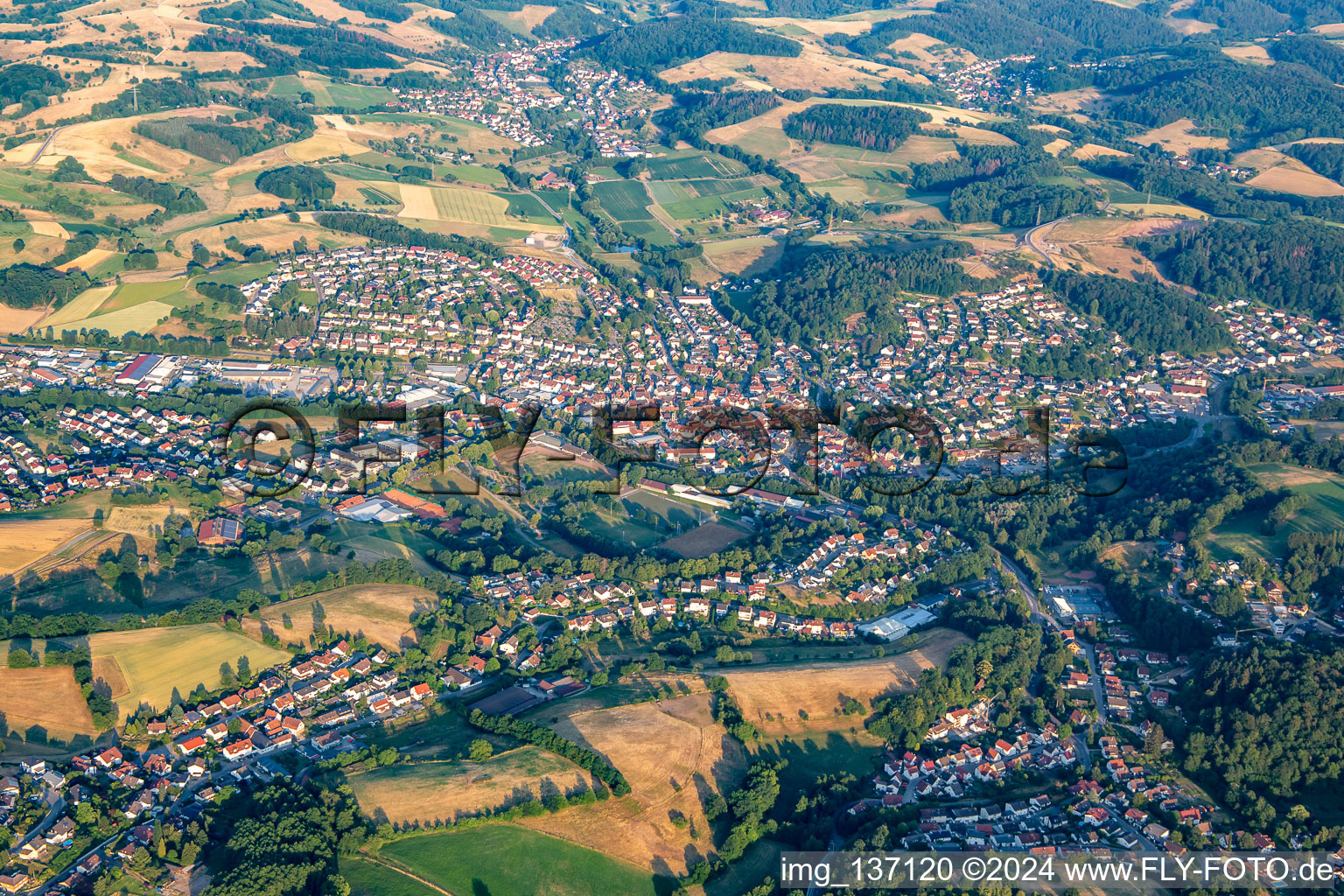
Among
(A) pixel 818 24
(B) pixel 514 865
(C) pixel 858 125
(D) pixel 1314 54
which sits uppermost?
(A) pixel 818 24

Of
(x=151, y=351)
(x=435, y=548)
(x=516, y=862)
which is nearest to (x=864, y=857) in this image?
(x=516, y=862)

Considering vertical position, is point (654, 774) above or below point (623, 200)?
below

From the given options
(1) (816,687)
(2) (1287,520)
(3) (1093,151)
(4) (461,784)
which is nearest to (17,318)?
(4) (461,784)

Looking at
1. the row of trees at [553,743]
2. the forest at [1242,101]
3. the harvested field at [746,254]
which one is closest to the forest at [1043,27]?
the forest at [1242,101]

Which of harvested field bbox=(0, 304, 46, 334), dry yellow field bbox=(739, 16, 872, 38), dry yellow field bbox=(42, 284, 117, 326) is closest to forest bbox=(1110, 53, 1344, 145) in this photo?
dry yellow field bbox=(739, 16, 872, 38)

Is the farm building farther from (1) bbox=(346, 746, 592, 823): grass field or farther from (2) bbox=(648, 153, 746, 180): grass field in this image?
(2) bbox=(648, 153, 746, 180): grass field

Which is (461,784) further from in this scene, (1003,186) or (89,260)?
(1003,186)

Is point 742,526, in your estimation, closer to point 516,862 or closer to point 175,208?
point 516,862
